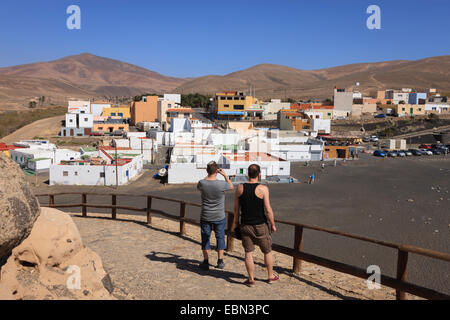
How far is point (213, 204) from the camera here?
5.48 metres

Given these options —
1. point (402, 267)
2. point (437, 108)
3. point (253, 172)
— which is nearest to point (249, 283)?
point (253, 172)

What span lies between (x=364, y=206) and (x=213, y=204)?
67.8 ft

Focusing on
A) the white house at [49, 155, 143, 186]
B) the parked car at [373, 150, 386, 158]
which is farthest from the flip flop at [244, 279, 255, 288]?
the parked car at [373, 150, 386, 158]

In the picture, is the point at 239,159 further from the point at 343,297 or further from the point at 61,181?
the point at 343,297

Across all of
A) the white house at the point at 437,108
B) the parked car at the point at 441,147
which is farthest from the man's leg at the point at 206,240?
the white house at the point at 437,108

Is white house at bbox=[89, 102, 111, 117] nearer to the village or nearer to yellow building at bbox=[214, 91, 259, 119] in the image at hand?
the village

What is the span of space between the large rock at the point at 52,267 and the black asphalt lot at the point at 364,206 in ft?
34.4

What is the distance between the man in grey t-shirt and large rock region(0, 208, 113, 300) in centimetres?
156

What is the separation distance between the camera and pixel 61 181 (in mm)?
31547

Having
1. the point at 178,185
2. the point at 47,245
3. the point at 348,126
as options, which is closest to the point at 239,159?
the point at 178,185

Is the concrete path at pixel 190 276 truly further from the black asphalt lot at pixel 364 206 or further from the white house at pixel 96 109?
the white house at pixel 96 109

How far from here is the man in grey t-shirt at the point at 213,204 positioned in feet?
17.5

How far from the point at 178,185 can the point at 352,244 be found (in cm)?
1861

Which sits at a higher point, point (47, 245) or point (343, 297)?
point (47, 245)
